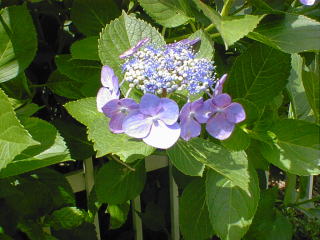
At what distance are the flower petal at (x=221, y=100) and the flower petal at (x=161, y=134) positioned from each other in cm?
8

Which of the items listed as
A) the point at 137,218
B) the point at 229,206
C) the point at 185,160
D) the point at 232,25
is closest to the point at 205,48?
the point at 232,25

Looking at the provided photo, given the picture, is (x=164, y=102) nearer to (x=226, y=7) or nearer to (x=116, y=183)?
(x=226, y=7)

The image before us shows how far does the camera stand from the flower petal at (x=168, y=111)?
0.73 meters

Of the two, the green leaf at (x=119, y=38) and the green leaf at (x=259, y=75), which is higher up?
the green leaf at (x=119, y=38)

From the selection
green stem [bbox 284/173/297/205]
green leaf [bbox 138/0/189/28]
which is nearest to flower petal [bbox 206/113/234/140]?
green leaf [bbox 138/0/189/28]

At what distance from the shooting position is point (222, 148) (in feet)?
2.87

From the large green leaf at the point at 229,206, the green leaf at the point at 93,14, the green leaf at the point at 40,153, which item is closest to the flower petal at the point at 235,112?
the large green leaf at the point at 229,206

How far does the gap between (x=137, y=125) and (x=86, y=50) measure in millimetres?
346

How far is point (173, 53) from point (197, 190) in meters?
0.45

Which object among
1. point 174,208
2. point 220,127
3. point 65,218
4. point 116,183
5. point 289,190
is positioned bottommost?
point 174,208

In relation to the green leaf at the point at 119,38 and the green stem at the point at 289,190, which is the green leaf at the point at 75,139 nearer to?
the green leaf at the point at 119,38

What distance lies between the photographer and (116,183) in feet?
3.95

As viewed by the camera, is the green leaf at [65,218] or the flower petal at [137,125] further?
the green leaf at [65,218]

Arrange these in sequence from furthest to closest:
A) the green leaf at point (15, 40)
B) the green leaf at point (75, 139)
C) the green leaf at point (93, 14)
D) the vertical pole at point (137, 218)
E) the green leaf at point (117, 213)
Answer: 1. the vertical pole at point (137, 218)
2. the green leaf at point (117, 213)
3. the green leaf at point (75, 139)
4. the green leaf at point (93, 14)
5. the green leaf at point (15, 40)
